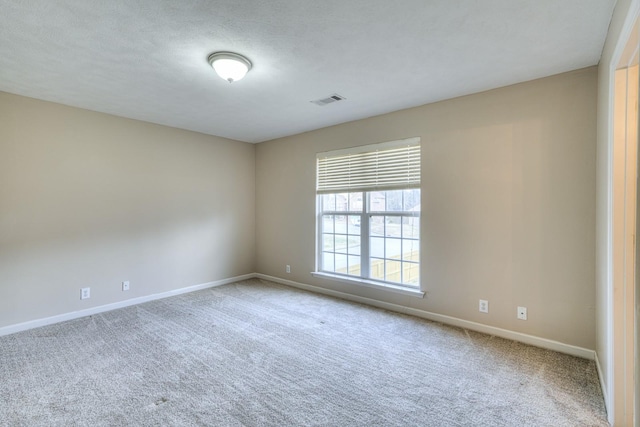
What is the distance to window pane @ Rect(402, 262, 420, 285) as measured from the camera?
3.65 m

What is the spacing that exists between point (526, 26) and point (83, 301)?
5161 millimetres

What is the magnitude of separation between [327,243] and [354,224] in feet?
1.95

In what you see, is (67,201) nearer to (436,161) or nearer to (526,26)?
(436,161)

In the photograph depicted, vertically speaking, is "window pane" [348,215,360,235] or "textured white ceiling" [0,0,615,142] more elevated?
"textured white ceiling" [0,0,615,142]

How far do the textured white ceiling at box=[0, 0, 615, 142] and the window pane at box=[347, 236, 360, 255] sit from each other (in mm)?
1848

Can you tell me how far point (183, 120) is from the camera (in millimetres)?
4145

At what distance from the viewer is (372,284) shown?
157 inches

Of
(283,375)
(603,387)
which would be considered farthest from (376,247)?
(603,387)

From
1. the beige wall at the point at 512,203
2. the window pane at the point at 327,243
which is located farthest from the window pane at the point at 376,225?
the window pane at the point at 327,243

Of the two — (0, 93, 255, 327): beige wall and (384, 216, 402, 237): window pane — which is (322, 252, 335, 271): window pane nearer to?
(384, 216, 402, 237): window pane

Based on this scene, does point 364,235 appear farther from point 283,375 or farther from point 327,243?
point 283,375

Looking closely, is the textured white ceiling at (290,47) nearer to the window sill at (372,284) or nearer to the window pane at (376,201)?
the window pane at (376,201)

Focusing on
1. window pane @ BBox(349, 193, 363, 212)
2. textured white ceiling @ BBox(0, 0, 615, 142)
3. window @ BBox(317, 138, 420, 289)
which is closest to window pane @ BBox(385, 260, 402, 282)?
window @ BBox(317, 138, 420, 289)

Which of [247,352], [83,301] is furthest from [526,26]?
[83,301]
